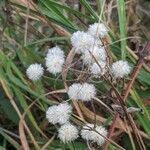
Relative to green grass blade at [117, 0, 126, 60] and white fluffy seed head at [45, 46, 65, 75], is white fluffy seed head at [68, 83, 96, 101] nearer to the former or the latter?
white fluffy seed head at [45, 46, 65, 75]

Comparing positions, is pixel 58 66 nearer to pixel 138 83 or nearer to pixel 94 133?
pixel 94 133

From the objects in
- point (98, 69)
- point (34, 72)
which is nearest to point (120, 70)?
point (98, 69)

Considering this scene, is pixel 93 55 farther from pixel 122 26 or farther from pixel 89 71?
pixel 122 26

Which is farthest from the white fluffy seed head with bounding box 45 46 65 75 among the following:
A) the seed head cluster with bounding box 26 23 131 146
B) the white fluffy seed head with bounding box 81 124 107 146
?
the white fluffy seed head with bounding box 81 124 107 146

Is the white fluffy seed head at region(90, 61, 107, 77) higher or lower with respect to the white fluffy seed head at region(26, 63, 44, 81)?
lower

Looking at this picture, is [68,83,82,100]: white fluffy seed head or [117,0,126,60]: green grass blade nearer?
[68,83,82,100]: white fluffy seed head

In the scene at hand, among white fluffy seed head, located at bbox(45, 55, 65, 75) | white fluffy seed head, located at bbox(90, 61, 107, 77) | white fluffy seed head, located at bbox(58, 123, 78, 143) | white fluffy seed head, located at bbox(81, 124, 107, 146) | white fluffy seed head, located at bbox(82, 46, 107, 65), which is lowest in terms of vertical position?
white fluffy seed head, located at bbox(81, 124, 107, 146)

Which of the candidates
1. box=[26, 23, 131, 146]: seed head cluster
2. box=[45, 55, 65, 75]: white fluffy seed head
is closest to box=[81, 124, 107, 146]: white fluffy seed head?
box=[26, 23, 131, 146]: seed head cluster
